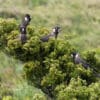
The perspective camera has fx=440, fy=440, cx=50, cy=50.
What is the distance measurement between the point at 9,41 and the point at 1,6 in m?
5.51

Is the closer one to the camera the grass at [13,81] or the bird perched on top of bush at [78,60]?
the bird perched on top of bush at [78,60]

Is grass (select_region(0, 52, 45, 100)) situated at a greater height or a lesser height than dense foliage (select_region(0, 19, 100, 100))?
lesser

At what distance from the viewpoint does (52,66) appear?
975 cm

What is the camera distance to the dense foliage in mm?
9289

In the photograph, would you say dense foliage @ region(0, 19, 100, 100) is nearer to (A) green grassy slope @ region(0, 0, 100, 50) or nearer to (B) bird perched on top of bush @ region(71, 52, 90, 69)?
(B) bird perched on top of bush @ region(71, 52, 90, 69)

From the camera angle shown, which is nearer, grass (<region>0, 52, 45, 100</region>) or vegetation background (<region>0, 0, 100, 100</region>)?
grass (<region>0, 52, 45, 100</region>)

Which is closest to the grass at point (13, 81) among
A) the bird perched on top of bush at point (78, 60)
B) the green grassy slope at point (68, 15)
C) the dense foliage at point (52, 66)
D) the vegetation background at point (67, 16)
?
the vegetation background at point (67, 16)

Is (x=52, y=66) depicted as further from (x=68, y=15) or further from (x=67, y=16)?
(x=68, y=15)

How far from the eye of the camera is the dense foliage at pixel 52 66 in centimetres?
929

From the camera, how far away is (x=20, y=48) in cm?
1043

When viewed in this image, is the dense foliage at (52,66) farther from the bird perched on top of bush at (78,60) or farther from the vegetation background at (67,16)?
the vegetation background at (67,16)

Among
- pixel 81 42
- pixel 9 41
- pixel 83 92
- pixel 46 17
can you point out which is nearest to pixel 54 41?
pixel 9 41

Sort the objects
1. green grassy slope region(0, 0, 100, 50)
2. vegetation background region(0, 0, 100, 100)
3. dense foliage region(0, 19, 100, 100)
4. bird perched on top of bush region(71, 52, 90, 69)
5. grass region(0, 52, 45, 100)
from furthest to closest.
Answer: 1. green grassy slope region(0, 0, 100, 50)
2. vegetation background region(0, 0, 100, 100)
3. grass region(0, 52, 45, 100)
4. bird perched on top of bush region(71, 52, 90, 69)
5. dense foliage region(0, 19, 100, 100)

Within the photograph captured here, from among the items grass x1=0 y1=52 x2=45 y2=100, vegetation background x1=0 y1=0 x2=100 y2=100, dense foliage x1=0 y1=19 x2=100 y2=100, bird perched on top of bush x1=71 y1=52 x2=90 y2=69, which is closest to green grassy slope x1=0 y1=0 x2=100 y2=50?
vegetation background x1=0 y1=0 x2=100 y2=100
